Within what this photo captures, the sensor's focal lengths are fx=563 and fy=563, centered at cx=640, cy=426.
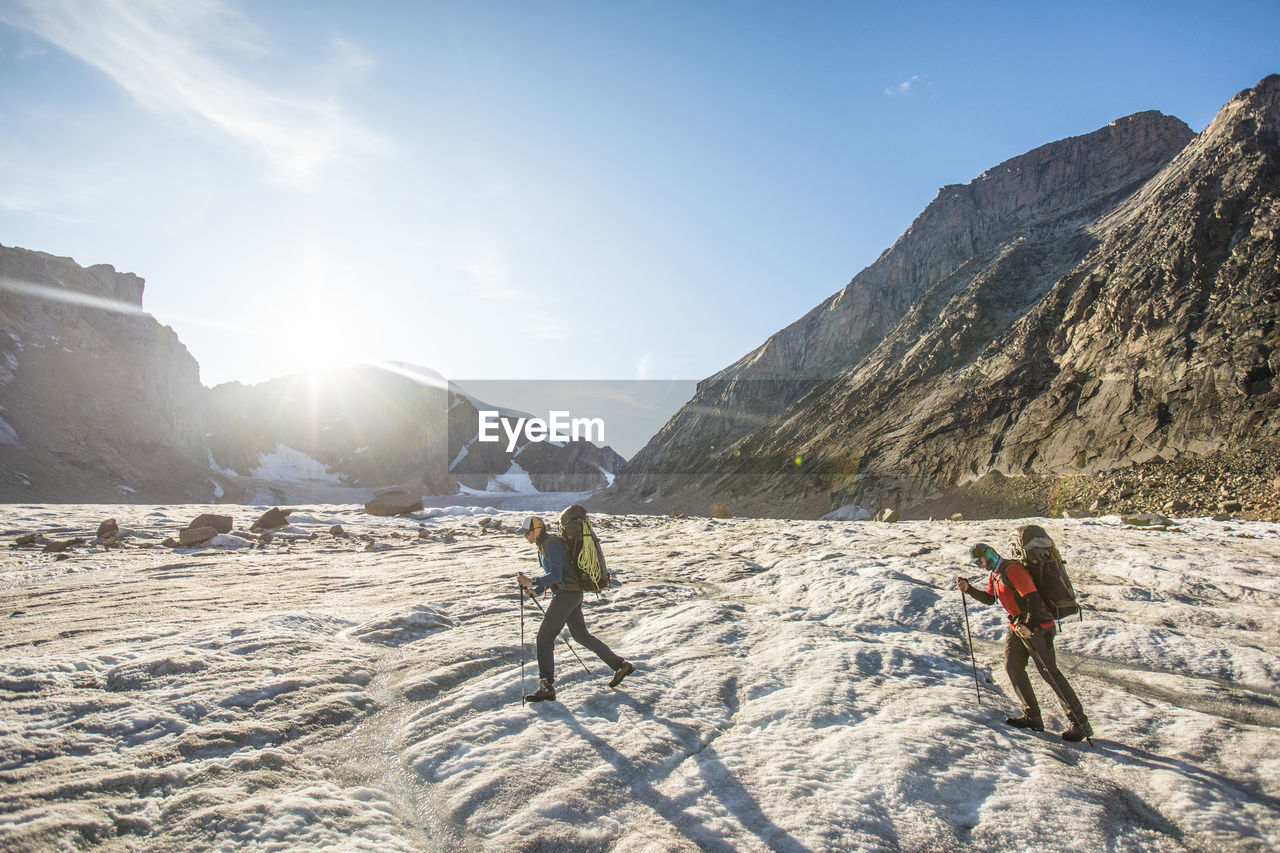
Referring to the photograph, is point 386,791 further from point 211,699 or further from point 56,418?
point 56,418

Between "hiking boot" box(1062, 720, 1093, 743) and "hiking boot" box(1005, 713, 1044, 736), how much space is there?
258mm

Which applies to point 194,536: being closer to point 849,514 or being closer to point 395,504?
point 395,504

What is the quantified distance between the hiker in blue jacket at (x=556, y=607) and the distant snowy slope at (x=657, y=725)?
0.38 meters

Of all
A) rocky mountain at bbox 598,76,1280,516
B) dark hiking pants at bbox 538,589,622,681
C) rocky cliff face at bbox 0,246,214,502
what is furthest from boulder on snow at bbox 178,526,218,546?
rocky cliff face at bbox 0,246,214,502

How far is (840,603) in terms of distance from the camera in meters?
10.9

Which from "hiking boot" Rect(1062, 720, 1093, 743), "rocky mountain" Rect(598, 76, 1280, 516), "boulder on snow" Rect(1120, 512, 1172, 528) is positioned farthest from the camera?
"rocky mountain" Rect(598, 76, 1280, 516)

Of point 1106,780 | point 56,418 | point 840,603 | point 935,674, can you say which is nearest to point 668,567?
point 840,603

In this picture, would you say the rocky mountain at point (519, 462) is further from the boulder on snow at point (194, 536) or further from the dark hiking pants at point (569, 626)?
the dark hiking pants at point (569, 626)

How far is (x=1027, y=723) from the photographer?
19.8ft

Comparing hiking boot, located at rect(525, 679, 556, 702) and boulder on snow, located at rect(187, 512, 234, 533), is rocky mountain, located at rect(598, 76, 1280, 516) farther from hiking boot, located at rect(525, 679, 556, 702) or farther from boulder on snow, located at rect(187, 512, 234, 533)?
boulder on snow, located at rect(187, 512, 234, 533)

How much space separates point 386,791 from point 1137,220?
59.9m

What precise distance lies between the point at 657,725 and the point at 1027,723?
13.0 ft

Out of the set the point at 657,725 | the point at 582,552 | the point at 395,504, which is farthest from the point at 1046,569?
the point at 395,504

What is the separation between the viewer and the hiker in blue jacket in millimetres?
6727
